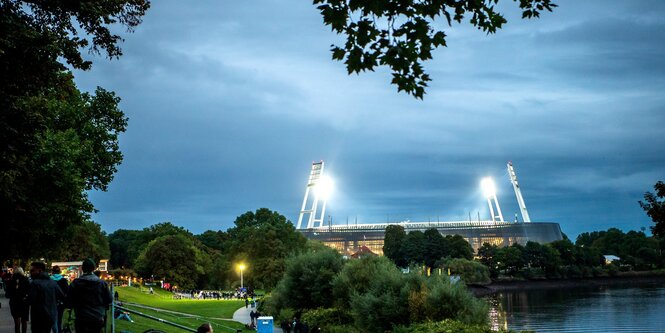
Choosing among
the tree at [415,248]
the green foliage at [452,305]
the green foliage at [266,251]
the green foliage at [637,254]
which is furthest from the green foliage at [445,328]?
the green foliage at [637,254]

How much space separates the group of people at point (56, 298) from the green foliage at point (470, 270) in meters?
132

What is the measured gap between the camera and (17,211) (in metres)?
31.8

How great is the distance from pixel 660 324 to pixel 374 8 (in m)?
67.2

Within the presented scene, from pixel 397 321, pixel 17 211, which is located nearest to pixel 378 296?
pixel 397 321

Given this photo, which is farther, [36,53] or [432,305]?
[432,305]

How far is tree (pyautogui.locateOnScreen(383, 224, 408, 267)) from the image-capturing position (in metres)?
173

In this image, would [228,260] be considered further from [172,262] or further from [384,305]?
[384,305]

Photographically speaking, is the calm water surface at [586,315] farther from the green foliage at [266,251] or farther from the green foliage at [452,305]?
the green foliage at [266,251]

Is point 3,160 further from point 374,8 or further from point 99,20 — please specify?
point 374,8

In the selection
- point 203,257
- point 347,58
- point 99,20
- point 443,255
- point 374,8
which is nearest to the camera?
point 374,8

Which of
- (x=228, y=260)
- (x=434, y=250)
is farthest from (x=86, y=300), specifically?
(x=434, y=250)

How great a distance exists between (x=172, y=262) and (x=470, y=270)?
6772 centimetres

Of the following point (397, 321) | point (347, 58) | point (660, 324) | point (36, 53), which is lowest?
point (660, 324)

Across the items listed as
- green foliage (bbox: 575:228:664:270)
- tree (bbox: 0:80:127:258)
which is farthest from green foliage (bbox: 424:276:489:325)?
green foliage (bbox: 575:228:664:270)
